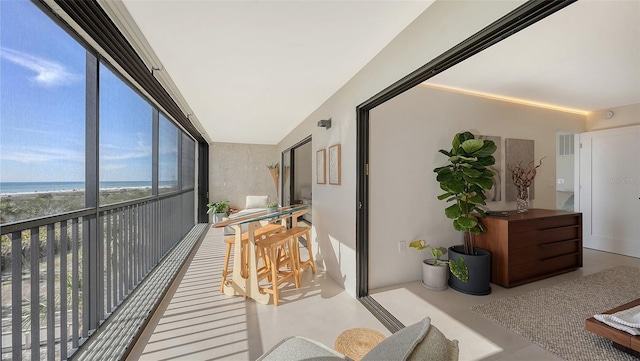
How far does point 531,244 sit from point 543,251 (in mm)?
264

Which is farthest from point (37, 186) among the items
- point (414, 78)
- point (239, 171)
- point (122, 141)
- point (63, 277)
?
point (239, 171)

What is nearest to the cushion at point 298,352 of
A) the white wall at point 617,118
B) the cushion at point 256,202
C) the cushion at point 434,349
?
the cushion at point 434,349

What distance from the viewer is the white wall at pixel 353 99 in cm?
134

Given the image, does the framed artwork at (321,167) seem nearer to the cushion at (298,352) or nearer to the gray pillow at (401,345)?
the cushion at (298,352)

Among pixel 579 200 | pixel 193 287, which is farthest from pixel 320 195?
pixel 579 200

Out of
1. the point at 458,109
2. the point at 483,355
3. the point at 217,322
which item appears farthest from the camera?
the point at 458,109

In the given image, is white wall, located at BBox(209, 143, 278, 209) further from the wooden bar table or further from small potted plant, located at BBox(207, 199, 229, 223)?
the wooden bar table

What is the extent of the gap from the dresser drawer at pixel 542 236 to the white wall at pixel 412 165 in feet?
1.88

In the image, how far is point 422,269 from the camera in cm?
293

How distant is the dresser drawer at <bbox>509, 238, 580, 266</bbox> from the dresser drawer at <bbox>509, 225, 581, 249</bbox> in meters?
0.04

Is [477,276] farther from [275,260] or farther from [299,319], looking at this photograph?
[275,260]

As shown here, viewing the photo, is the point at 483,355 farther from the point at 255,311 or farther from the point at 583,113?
the point at 583,113

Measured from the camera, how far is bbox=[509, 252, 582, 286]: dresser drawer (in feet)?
9.16

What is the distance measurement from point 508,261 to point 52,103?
13.2 feet
